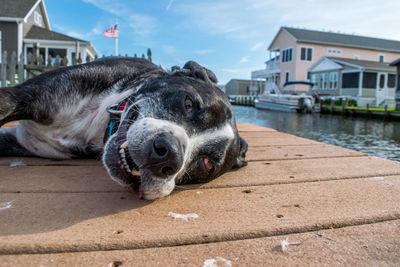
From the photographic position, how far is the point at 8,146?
2.75 metres

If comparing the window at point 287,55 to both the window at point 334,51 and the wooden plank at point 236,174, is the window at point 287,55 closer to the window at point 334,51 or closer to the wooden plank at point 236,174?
the window at point 334,51

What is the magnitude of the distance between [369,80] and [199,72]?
3182 centimetres

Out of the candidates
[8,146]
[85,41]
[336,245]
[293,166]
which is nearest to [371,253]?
[336,245]

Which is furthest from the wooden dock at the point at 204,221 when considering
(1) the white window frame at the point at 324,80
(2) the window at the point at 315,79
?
(2) the window at the point at 315,79

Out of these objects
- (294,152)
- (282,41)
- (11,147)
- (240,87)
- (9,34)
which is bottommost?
(294,152)

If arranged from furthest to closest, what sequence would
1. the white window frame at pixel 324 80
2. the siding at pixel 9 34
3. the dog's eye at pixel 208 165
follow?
1. the white window frame at pixel 324 80
2. the siding at pixel 9 34
3. the dog's eye at pixel 208 165

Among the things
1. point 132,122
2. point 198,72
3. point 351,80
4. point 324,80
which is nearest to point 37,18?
point 198,72

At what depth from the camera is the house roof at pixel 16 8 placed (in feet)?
63.8

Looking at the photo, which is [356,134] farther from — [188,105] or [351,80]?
[351,80]

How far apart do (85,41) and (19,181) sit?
21.4m

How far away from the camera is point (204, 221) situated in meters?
1.42

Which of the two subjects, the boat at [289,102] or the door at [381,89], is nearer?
the boat at [289,102]

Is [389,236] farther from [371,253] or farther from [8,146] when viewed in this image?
[8,146]

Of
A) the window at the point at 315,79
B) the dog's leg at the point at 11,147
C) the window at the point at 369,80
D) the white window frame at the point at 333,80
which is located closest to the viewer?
the dog's leg at the point at 11,147
